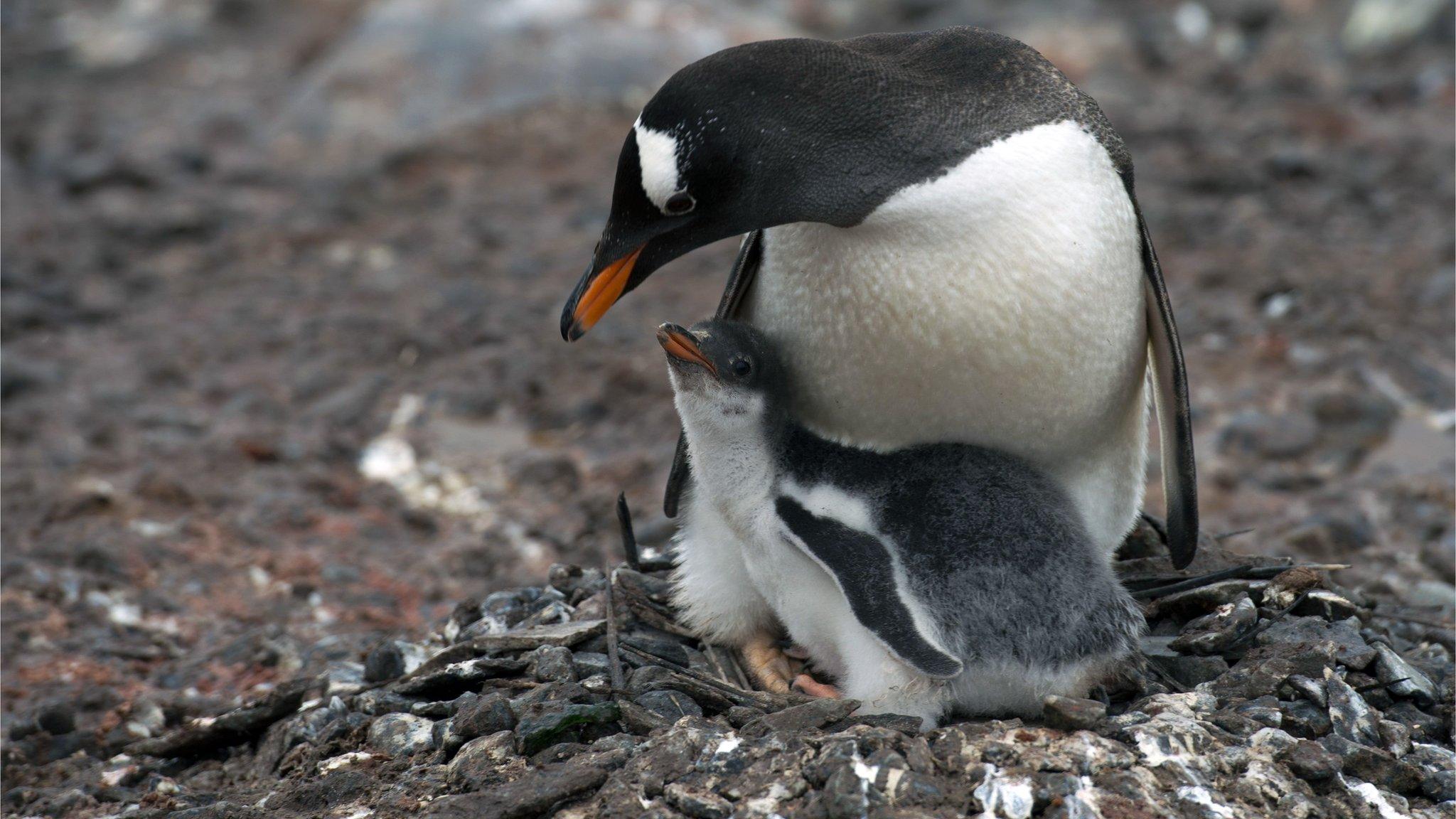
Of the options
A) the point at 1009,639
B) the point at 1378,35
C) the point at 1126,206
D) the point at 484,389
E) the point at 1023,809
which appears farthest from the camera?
the point at 1378,35

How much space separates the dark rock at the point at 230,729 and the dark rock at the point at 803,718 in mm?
1189

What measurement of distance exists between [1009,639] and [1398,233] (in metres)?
4.38

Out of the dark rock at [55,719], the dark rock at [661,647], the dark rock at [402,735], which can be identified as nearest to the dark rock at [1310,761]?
the dark rock at [661,647]

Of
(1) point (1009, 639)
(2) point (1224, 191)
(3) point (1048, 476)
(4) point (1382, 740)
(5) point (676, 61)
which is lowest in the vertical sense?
(4) point (1382, 740)

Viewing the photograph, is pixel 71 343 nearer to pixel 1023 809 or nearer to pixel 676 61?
pixel 676 61

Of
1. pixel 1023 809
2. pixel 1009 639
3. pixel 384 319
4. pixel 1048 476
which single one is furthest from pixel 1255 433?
pixel 384 319

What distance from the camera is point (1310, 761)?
2.50 meters

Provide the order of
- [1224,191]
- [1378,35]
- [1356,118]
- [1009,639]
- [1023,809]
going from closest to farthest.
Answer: [1023,809], [1009,639], [1224,191], [1356,118], [1378,35]

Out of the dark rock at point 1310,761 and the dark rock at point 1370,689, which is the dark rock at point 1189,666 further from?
the dark rock at point 1310,761

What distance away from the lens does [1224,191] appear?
6.79m

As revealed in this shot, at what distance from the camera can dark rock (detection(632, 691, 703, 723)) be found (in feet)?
9.20

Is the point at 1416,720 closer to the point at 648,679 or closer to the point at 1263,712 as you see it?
the point at 1263,712

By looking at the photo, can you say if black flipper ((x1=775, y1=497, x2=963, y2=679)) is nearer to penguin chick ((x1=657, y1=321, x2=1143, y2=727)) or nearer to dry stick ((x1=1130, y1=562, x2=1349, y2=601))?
penguin chick ((x1=657, y1=321, x2=1143, y2=727))

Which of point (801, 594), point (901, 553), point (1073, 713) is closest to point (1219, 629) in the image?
point (1073, 713)
